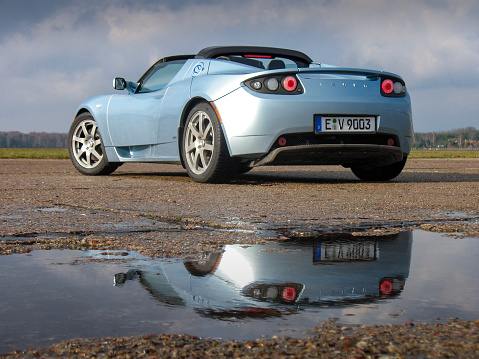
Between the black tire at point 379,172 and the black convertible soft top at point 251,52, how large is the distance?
1.39 metres

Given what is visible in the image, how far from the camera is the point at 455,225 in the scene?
357 centimetres

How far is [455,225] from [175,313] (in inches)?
88.8

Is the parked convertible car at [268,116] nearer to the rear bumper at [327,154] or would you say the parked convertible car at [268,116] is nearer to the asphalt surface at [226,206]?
the rear bumper at [327,154]

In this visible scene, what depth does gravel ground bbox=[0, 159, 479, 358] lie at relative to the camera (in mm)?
1471

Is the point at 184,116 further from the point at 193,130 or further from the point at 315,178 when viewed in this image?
the point at 315,178

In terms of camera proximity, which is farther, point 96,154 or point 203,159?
point 96,154

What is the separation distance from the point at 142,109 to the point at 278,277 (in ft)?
18.3

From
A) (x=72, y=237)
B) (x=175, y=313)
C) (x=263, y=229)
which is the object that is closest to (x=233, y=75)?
(x=263, y=229)

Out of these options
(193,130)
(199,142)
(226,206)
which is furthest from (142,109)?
(226,206)

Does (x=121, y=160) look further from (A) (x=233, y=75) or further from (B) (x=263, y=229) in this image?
(B) (x=263, y=229)

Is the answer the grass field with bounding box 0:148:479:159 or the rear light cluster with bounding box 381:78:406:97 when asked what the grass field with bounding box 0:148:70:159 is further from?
the rear light cluster with bounding box 381:78:406:97

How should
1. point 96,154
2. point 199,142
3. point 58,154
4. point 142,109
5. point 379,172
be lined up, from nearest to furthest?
1. point 199,142
2. point 379,172
3. point 142,109
4. point 96,154
5. point 58,154

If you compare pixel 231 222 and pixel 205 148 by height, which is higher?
pixel 205 148

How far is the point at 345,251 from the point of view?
2764 mm
